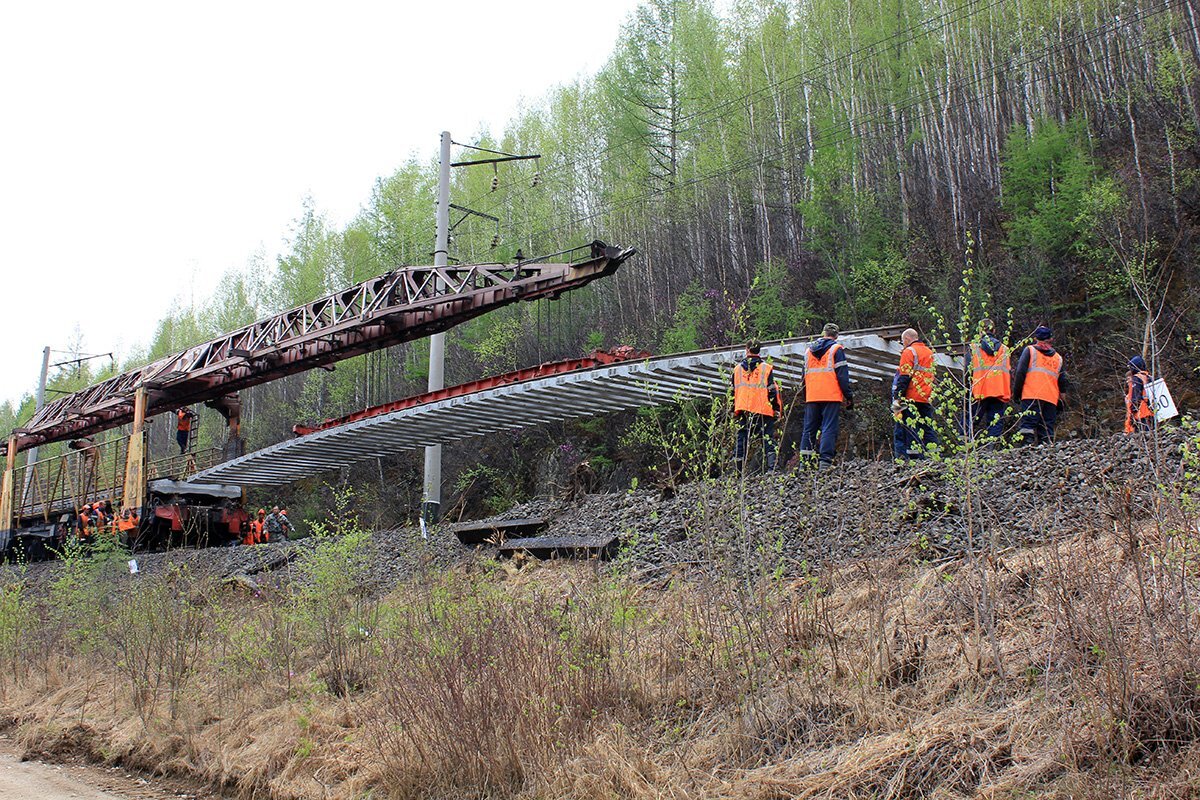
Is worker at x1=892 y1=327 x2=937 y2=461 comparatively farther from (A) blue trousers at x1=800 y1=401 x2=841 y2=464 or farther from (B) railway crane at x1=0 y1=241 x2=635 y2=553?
(B) railway crane at x1=0 y1=241 x2=635 y2=553

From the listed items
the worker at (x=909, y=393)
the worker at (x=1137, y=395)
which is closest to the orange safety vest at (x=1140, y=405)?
the worker at (x=1137, y=395)

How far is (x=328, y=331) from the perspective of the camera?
1642cm

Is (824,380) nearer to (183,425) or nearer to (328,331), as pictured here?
(328,331)

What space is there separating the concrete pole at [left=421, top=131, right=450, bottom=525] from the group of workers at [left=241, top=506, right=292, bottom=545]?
4.61m

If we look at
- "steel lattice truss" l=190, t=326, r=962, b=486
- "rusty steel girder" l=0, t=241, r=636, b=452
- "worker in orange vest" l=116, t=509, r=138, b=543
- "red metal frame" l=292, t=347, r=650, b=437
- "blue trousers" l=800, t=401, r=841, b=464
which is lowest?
"worker in orange vest" l=116, t=509, r=138, b=543

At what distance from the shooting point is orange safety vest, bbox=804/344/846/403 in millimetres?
10141

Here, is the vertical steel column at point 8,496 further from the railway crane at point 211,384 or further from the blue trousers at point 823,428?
the blue trousers at point 823,428

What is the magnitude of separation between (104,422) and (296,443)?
538 centimetres

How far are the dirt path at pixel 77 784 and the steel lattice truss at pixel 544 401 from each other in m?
5.83

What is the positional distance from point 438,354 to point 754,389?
9.08 meters

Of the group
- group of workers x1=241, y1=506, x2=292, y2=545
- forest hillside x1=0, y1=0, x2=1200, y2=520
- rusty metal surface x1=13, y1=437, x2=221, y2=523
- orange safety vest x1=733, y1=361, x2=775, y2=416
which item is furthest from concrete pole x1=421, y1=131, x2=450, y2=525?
rusty metal surface x1=13, y1=437, x2=221, y2=523

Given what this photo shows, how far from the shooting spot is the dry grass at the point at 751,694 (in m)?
4.30

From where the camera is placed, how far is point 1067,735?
418 cm

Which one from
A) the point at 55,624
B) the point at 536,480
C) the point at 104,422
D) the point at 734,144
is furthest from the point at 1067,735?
the point at 734,144
